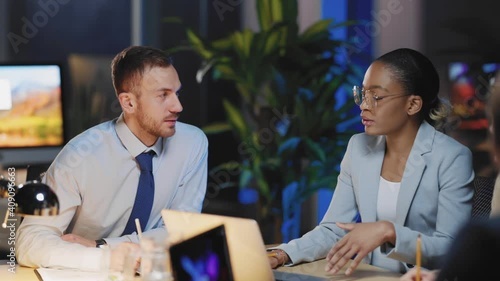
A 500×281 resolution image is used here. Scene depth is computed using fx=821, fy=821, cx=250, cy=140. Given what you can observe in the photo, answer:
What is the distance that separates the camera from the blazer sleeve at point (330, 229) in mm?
2623

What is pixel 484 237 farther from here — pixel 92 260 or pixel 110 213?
pixel 110 213

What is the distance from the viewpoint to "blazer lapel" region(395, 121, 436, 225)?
2711mm

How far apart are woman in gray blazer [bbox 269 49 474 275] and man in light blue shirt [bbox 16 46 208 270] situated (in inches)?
20.0

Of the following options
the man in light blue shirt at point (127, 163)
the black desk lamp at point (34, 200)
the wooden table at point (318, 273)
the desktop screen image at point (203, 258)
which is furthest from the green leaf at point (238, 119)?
the desktop screen image at point (203, 258)

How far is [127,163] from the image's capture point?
2842 mm

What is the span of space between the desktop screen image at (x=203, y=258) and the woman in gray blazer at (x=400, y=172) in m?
0.61

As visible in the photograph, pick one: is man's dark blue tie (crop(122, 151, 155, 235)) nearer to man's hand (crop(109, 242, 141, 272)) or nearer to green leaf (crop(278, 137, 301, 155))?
man's hand (crop(109, 242, 141, 272))

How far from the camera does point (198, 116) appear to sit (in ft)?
19.4

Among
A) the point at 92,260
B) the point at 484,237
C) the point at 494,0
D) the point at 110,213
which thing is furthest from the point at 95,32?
the point at 484,237

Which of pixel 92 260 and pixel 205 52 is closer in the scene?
pixel 92 260

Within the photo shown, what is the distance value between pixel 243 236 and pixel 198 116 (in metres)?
3.89

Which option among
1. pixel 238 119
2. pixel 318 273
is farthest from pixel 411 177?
pixel 238 119

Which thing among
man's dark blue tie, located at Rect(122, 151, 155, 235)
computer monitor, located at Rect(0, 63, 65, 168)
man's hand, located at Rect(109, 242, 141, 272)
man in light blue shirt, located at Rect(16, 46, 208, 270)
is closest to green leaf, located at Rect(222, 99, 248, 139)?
computer monitor, located at Rect(0, 63, 65, 168)

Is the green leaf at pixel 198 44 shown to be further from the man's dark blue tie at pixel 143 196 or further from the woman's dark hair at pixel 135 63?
the man's dark blue tie at pixel 143 196
